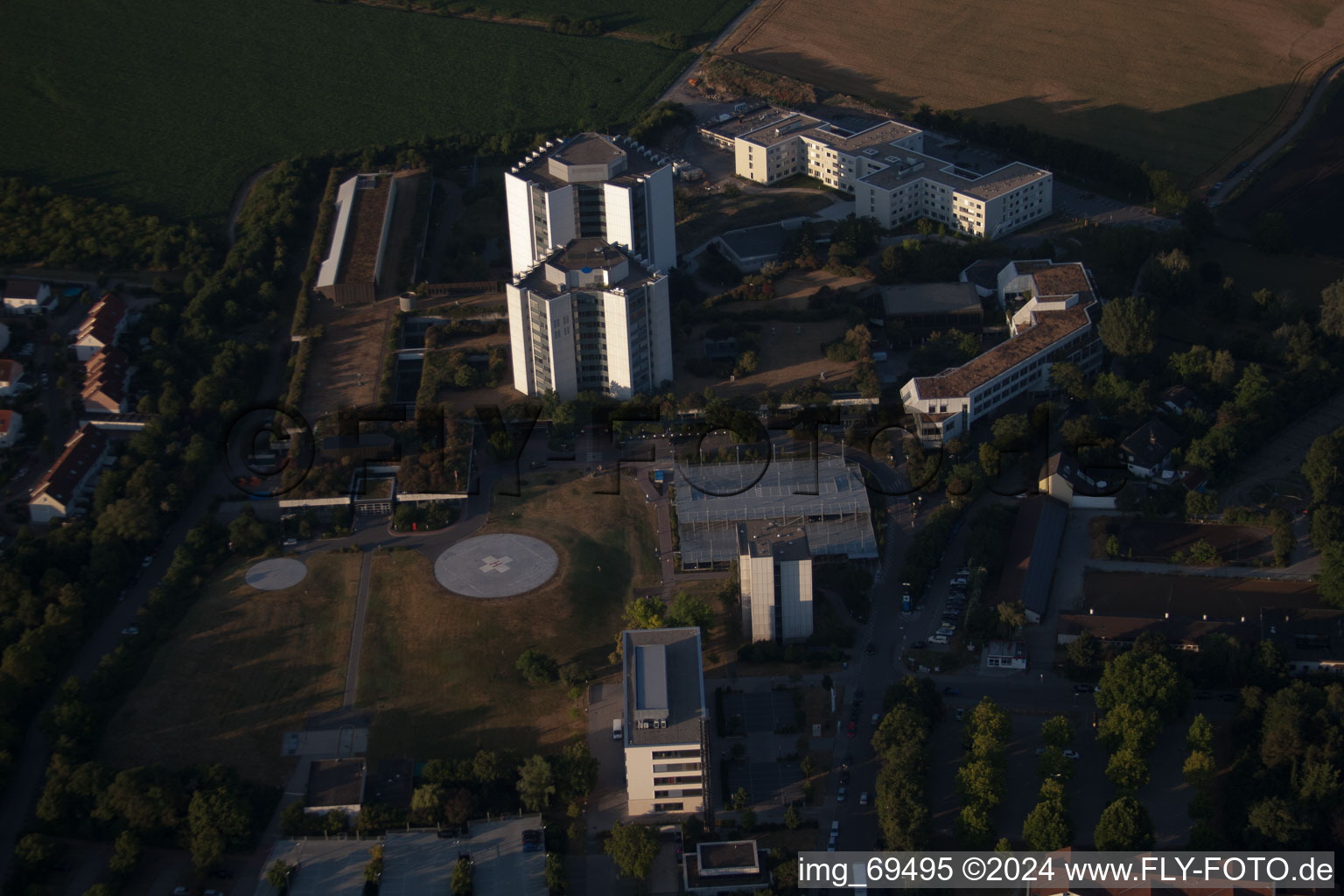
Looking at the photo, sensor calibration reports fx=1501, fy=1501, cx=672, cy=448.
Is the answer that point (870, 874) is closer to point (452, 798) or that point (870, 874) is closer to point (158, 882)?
point (452, 798)

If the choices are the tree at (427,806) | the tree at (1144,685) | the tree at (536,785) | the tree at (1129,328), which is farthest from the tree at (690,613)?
the tree at (1129,328)

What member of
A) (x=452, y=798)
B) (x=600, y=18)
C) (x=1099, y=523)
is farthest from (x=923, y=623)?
(x=600, y=18)

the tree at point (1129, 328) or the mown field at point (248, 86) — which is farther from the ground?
the mown field at point (248, 86)

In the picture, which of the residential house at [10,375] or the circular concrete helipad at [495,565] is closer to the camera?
the circular concrete helipad at [495,565]

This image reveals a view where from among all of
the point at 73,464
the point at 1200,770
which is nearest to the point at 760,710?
the point at 1200,770

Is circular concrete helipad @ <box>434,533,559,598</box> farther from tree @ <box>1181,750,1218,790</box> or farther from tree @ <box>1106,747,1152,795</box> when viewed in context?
tree @ <box>1181,750,1218,790</box>

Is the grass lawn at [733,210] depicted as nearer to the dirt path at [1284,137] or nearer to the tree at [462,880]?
the dirt path at [1284,137]
